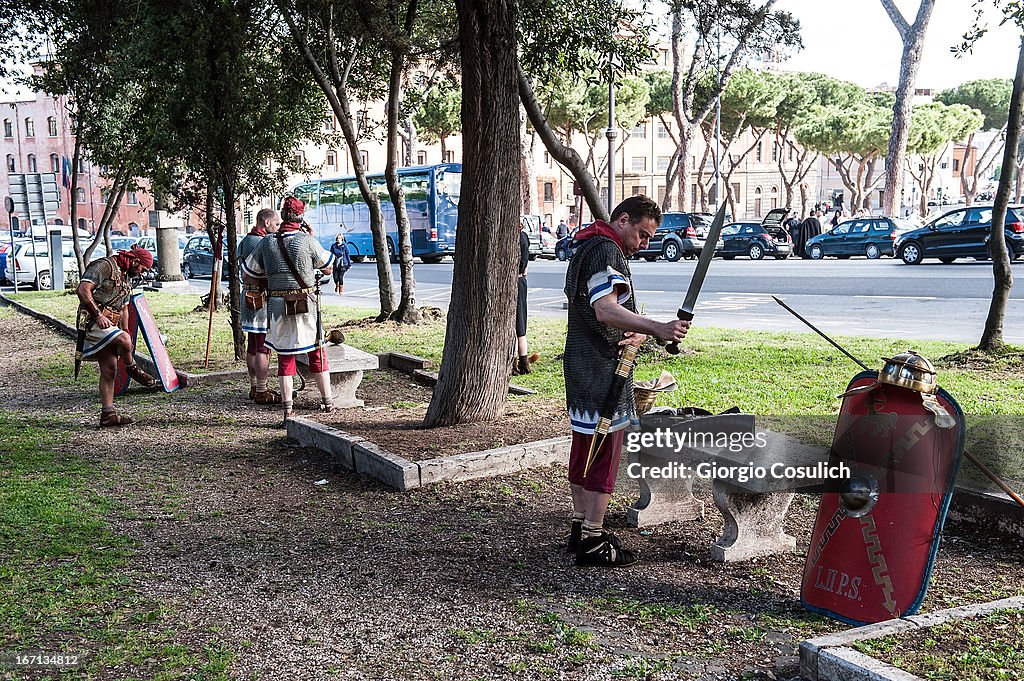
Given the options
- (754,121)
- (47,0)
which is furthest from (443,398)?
(754,121)

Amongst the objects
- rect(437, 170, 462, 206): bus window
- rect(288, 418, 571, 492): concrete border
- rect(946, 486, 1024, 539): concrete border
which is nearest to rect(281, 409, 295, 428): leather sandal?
rect(288, 418, 571, 492): concrete border

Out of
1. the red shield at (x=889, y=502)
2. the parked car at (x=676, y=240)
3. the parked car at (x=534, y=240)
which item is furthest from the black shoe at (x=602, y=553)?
the parked car at (x=534, y=240)

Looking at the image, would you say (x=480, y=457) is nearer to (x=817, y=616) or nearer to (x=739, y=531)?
(x=739, y=531)

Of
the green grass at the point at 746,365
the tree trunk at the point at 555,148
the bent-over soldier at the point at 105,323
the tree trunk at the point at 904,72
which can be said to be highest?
the tree trunk at the point at 904,72

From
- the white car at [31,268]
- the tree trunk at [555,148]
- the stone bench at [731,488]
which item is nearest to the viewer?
the stone bench at [731,488]

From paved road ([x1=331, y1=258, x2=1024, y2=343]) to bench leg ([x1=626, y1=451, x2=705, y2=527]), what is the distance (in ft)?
27.5

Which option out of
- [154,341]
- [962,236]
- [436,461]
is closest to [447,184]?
[962,236]

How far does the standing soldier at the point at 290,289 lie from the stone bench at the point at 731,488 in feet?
12.8

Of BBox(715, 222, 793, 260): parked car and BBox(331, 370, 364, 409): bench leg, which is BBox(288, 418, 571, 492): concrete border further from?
BBox(715, 222, 793, 260): parked car

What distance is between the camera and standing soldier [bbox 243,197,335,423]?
27.6 ft

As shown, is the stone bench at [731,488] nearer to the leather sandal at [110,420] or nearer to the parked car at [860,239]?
the leather sandal at [110,420]

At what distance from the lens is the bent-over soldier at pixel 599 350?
4.71 m

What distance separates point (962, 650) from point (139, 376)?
8.61 m

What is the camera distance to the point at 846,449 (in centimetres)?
407
